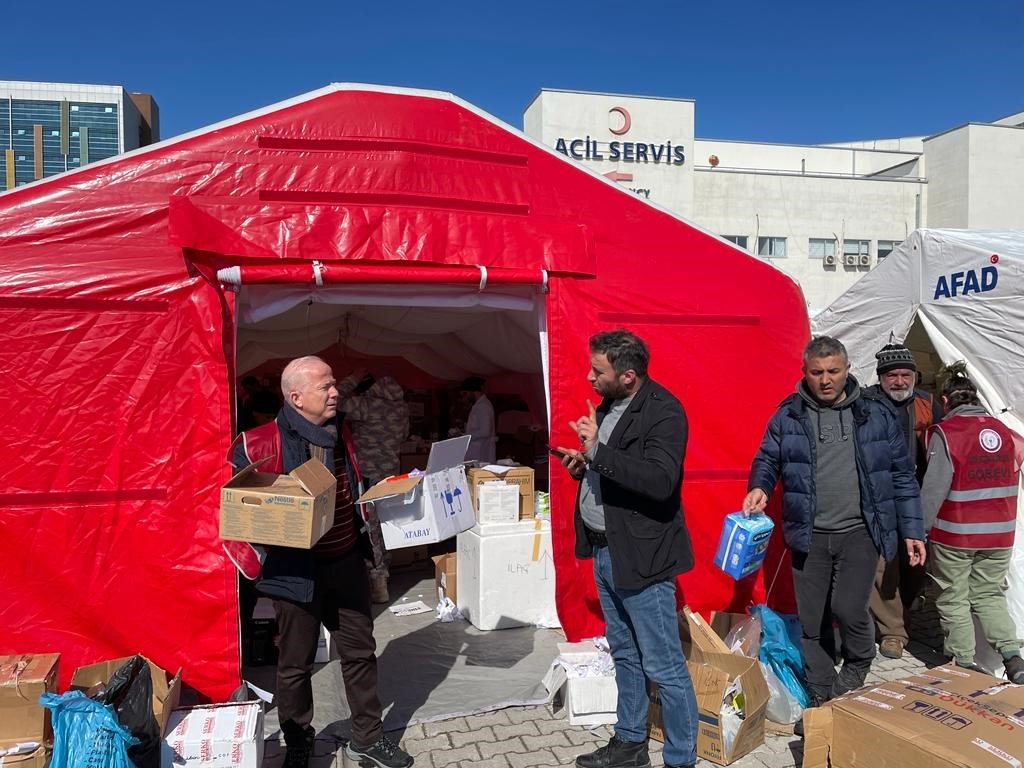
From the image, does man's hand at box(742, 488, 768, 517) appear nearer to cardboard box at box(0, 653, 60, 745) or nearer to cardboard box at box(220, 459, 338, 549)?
cardboard box at box(220, 459, 338, 549)

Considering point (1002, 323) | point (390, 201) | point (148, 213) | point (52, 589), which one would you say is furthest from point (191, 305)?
point (1002, 323)

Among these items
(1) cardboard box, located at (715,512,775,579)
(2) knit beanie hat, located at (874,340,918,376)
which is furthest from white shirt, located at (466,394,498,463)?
(1) cardboard box, located at (715,512,775,579)

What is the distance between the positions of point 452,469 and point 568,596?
3.86 feet

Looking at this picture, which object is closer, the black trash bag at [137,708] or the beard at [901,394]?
the black trash bag at [137,708]

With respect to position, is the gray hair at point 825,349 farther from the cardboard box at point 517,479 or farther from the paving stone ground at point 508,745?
the cardboard box at point 517,479

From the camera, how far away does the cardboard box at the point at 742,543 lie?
340 cm

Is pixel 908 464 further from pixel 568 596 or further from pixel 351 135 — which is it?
pixel 351 135

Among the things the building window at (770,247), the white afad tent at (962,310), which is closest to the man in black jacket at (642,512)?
the white afad tent at (962,310)

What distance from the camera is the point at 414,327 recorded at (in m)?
7.04

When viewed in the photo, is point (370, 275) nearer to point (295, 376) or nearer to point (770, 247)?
point (295, 376)

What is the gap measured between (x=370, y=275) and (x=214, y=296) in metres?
0.80

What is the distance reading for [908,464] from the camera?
3.42 m

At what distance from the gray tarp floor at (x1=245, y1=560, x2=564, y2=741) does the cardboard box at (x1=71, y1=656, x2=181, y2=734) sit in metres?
0.56

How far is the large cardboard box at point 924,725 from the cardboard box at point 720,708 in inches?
21.9
